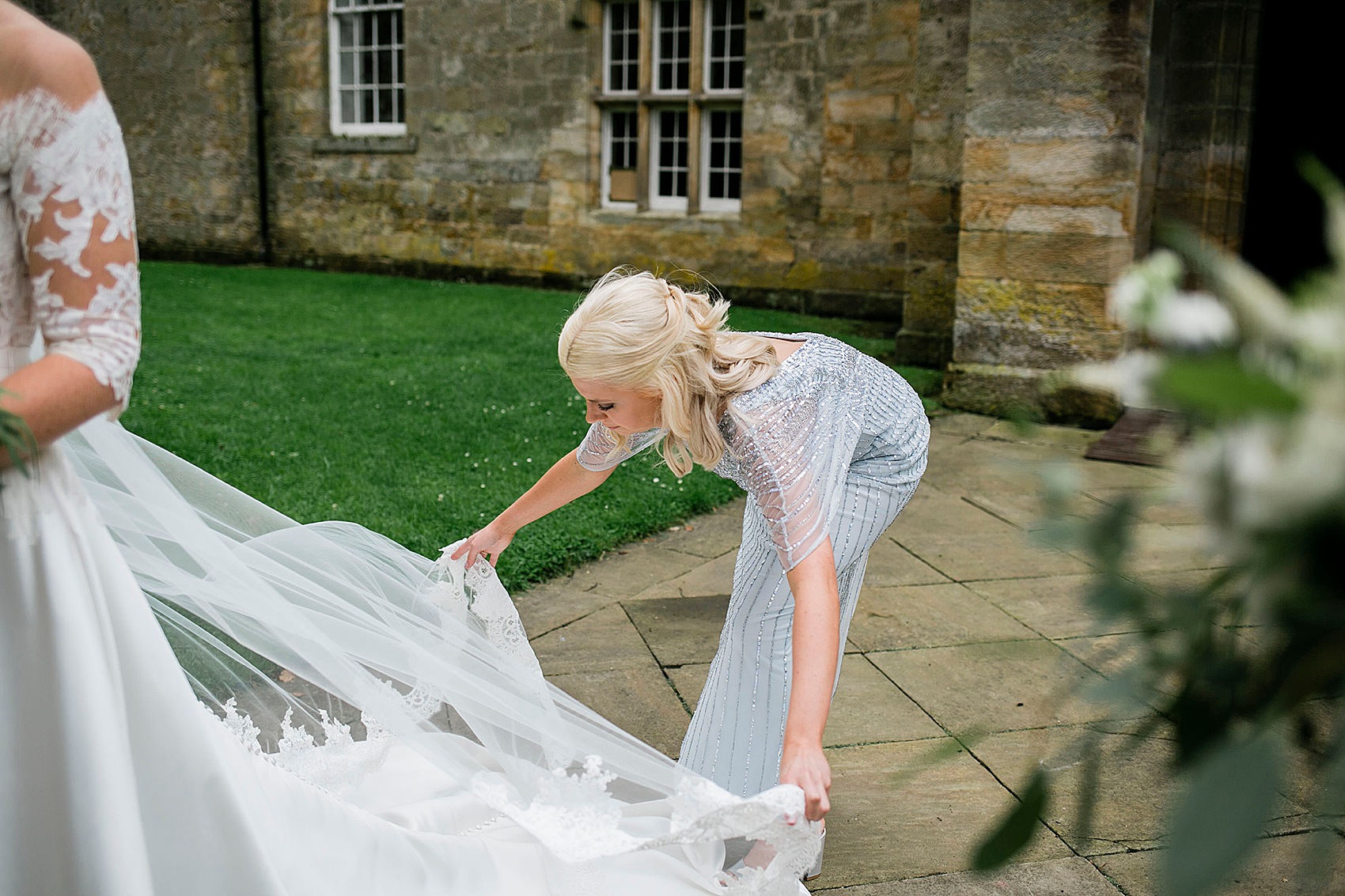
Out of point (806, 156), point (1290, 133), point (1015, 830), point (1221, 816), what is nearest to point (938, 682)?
point (1015, 830)

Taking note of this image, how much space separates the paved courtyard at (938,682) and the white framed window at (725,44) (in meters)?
8.14

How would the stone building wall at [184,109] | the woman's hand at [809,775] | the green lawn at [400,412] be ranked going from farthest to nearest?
1. the stone building wall at [184,109]
2. the green lawn at [400,412]
3. the woman's hand at [809,775]

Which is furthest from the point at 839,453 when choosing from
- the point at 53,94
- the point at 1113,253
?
the point at 1113,253

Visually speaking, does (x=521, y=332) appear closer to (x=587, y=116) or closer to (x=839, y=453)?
(x=587, y=116)

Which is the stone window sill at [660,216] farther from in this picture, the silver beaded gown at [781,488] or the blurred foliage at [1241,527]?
Answer: the blurred foliage at [1241,527]

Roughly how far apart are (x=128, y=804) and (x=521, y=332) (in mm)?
8678

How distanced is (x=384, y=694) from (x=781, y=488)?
830 mm

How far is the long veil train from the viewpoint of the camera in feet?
6.77

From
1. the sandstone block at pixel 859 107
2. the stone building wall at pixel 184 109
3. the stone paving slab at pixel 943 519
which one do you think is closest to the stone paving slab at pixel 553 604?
the stone paving slab at pixel 943 519

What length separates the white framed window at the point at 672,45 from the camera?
13.0m

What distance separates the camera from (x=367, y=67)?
15766 millimetres

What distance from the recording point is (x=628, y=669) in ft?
12.3

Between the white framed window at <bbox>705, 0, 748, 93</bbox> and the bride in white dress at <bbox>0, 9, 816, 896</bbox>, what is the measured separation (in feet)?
36.1

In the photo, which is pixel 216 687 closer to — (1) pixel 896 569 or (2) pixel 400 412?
(1) pixel 896 569
